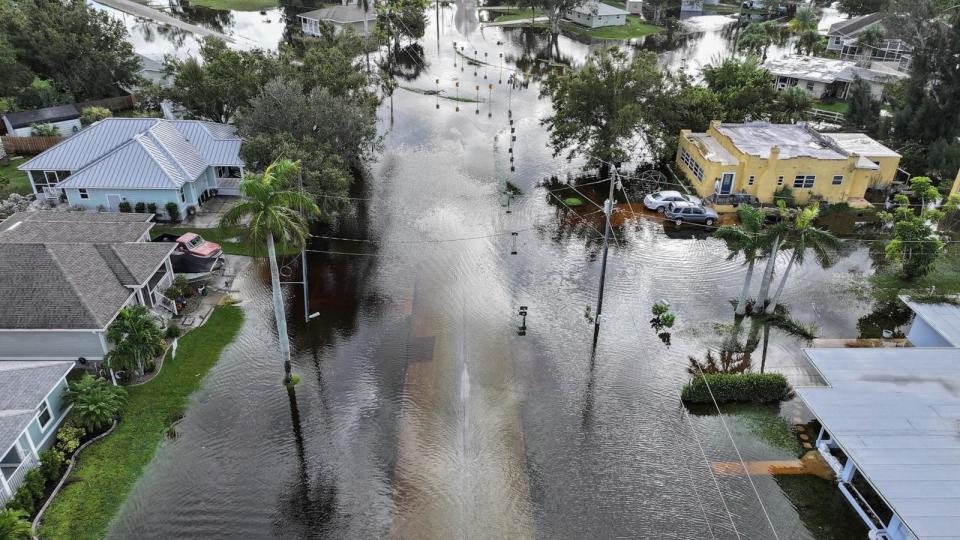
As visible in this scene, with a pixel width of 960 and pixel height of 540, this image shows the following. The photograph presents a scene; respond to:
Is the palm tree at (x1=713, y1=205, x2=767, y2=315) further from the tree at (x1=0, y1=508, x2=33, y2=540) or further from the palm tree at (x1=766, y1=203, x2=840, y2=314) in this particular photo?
the tree at (x1=0, y1=508, x2=33, y2=540)

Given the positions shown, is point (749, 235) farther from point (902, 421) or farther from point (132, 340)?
point (132, 340)

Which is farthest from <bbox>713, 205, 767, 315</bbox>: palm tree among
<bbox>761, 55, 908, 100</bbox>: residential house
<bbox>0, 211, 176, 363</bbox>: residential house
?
<bbox>761, 55, 908, 100</bbox>: residential house

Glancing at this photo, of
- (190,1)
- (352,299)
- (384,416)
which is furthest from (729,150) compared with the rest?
(190,1)

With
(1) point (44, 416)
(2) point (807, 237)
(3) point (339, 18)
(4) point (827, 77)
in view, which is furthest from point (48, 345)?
(3) point (339, 18)

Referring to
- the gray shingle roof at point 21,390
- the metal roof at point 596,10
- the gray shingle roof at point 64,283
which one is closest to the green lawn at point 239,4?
the metal roof at point 596,10

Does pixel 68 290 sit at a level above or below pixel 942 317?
above

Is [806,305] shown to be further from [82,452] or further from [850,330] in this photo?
[82,452]
